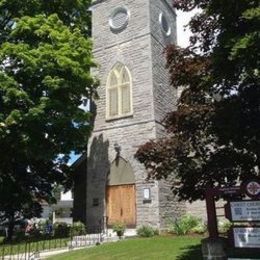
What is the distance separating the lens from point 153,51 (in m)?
26.1

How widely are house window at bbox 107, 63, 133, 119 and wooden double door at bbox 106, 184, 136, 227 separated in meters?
3.98

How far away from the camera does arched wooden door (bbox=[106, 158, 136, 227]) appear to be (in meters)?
24.3

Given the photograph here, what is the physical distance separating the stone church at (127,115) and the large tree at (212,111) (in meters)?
11.3

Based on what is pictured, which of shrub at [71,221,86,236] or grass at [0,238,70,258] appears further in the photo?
shrub at [71,221,86,236]

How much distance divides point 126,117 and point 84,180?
5375mm

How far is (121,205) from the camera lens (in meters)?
24.7

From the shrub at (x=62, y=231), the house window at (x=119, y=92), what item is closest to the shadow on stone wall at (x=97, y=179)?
the house window at (x=119, y=92)

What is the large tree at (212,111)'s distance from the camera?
10.1 m

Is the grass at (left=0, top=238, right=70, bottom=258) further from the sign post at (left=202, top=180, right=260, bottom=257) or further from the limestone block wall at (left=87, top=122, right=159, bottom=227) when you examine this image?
the sign post at (left=202, top=180, right=260, bottom=257)

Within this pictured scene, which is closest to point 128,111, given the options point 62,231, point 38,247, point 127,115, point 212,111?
point 127,115

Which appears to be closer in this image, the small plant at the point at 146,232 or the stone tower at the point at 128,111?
the small plant at the point at 146,232

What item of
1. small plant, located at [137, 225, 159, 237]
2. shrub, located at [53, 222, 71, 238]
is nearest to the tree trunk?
shrub, located at [53, 222, 71, 238]

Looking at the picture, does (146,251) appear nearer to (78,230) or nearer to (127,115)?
(78,230)

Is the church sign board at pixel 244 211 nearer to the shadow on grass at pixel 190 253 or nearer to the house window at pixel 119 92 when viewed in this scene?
the shadow on grass at pixel 190 253
